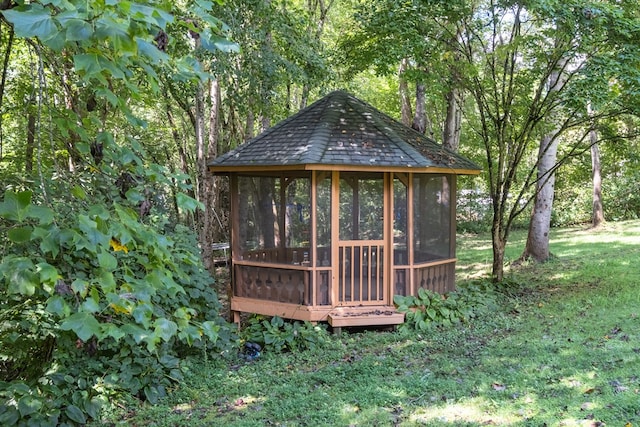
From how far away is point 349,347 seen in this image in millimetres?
6418

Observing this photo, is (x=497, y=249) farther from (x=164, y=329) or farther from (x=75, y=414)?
(x=164, y=329)

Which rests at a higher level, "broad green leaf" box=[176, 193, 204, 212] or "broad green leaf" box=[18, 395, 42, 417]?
"broad green leaf" box=[176, 193, 204, 212]

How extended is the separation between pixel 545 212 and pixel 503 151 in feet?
10.8

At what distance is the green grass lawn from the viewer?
4070mm

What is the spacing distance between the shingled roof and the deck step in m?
2.05

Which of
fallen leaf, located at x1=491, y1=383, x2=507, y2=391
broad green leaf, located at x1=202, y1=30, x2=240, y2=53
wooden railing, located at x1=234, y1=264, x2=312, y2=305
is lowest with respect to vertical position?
fallen leaf, located at x1=491, y1=383, x2=507, y2=391

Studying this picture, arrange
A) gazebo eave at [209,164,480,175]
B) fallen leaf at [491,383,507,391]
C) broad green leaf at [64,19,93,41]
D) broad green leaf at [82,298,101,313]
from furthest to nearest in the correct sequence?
gazebo eave at [209,164,480,175] < fallen leaf at [491,383,507,391] < broad green leaf at [82,298,101,313] < broad green leaf at [64,19,93,41]

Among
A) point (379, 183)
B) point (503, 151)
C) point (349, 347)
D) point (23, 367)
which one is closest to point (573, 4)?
point (503, 151)

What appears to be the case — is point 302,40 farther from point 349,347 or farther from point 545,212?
point 545,212

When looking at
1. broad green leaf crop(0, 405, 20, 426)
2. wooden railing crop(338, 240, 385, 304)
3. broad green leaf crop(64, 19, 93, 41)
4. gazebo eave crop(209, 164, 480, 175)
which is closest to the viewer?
broad green leaf crop(64, 19, 93, 41)

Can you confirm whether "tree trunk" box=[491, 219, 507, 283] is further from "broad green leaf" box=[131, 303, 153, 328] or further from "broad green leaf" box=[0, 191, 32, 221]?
"broad green leaf" box=[0, 191, 32, 221]

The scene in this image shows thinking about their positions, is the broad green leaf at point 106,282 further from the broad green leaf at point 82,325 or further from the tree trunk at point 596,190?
the tree trunk at point 596,190

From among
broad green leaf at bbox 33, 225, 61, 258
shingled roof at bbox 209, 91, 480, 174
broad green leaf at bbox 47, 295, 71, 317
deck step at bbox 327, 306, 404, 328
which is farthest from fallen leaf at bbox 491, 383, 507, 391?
broad green leaf at bbox 33, 225, 61, 258

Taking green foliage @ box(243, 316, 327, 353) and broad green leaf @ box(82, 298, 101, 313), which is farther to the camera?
green foliage @ box(243, 316, 327, 353)
